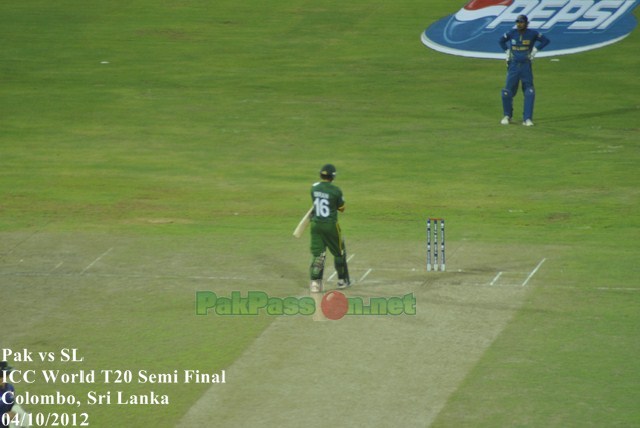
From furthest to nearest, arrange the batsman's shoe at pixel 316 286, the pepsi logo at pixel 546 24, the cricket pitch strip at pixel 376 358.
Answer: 1. the pepsi logo at pixel 546 24
2. the batsman's shoe at pixel 316 286
3. the cricket pitch strip at pixel 376 358

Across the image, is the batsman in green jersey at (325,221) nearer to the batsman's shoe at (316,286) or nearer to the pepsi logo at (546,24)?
the batsman's shoe at (316,286)

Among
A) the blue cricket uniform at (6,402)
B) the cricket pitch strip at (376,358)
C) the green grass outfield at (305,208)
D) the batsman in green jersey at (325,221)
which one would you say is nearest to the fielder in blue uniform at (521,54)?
the green grass outfield at (305,208)

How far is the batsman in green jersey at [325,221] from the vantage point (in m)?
17.4

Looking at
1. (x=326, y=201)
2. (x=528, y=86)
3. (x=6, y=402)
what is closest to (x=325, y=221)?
(x=326, y=201)

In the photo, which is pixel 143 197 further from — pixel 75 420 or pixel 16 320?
pixel 75 420

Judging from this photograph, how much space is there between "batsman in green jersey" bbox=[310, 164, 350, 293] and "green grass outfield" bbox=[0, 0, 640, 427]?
28.2 inches

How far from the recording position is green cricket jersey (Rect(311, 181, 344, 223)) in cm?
1734

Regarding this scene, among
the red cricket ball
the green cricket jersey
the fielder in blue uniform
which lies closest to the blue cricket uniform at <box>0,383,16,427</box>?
the red cricket ball

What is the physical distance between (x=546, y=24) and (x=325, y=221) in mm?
20097

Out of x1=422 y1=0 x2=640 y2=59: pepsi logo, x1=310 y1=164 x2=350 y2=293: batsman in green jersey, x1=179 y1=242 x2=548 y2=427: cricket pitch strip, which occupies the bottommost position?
x1=179 y1=242 x2=548 y2=427: cricket pitch strip

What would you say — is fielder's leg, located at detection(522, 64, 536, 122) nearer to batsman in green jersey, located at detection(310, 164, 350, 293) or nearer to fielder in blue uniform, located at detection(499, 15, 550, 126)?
fielder in blue uniform, located at detection(499, 15, 550, 126)

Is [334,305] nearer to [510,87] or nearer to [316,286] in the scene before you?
[316,286]

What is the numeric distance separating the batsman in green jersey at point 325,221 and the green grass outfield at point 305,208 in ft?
2.35

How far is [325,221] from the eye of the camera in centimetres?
1752
